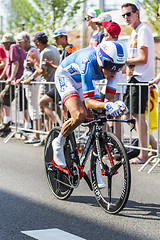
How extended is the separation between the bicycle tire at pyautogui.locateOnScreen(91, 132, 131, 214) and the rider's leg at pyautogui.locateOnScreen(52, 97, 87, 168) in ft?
1.13

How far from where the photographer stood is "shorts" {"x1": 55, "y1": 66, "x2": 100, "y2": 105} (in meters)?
5.34

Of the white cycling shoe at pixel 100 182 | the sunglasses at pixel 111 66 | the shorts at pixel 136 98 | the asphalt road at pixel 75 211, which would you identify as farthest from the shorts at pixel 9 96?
the sunglasses at pixel 111 66

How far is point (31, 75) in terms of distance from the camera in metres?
10.4

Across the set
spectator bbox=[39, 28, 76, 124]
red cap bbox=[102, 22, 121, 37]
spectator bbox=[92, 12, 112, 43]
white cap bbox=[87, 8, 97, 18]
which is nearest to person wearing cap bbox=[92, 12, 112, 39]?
spectator bbox=[92, 12, 112, 43]

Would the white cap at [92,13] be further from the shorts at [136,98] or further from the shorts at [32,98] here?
the shorts at [136,98]

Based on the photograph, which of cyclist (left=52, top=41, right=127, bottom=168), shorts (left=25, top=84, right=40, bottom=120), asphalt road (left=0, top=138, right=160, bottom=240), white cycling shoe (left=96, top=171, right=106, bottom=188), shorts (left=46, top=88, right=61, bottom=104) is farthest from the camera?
shorts (left=25, top=84, right=40, bottom=120)

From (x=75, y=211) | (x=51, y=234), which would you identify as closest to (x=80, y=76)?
(x=75, y=211)

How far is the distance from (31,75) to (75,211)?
5649 millimetres

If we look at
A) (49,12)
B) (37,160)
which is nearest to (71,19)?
(49,12)

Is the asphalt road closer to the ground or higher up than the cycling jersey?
closer to the ground

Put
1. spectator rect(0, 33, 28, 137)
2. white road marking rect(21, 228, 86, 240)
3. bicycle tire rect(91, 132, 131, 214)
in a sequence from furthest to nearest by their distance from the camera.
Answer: spectator rect(0, 33, 28, 137) < bicycle tire rect(91, 132, 131, 214) < white road marking rect(21, 228, 86, 240)

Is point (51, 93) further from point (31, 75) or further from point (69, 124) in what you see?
point (69, 124)

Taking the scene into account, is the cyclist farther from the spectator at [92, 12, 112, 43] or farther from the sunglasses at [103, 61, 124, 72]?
the spectator at [92, 12, 112, 43]

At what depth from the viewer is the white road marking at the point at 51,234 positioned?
425cm
